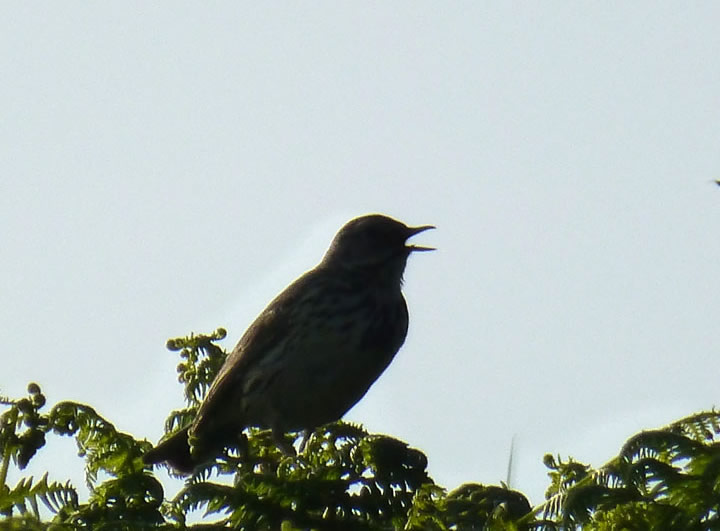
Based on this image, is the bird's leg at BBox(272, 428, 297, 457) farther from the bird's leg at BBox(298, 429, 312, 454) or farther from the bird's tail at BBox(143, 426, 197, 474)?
the bird's tail at BBox(143, 426, 197, 474)

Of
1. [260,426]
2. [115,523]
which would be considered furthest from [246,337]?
[115,523]

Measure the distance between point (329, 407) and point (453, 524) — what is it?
14.6 ft

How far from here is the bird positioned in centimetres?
809

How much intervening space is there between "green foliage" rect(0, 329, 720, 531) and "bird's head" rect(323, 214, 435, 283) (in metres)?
3.37

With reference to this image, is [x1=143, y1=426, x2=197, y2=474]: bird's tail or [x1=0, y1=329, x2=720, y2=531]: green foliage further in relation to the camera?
[x1=143, y1=426, x2=197, y2=474]: bird's tail

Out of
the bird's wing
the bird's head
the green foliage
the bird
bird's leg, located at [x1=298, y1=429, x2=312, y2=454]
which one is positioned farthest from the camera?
the bird's head

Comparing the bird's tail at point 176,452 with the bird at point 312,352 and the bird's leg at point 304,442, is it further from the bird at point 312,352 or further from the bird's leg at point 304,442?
the bird's leg at point 304,442

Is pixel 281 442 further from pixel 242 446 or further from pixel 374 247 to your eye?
pixel 374 247

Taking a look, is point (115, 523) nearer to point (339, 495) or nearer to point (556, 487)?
point (339, 495)

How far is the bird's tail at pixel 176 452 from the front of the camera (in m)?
6.43

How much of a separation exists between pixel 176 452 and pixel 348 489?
2805 mm

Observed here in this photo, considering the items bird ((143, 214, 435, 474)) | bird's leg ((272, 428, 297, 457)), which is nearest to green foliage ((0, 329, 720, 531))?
bird's leg ((272, 428, 297, 457))

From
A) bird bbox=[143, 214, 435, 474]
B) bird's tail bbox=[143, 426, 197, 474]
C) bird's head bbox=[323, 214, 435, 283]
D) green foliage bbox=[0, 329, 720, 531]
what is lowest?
green foliage bbox=[0, 329, 720, 531]

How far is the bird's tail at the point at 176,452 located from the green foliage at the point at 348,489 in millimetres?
938
